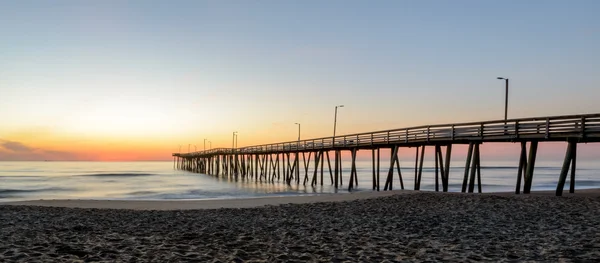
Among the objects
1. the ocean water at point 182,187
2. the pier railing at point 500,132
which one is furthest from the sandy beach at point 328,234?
the ocean water at point 182,187

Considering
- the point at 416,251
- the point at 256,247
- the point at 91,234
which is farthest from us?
the point at 91,234

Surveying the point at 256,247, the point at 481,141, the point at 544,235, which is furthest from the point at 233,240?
the point at 481,141

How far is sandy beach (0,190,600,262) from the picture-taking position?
7.30 metres

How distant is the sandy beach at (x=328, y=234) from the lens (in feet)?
24.0

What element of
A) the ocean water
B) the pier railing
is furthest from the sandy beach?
the ocean water

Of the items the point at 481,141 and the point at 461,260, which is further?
the point at 481,141

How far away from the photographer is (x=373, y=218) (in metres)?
11.8

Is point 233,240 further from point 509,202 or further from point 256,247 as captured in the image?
point 509,202

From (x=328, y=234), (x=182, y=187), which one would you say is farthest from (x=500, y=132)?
(x=182, y=187)

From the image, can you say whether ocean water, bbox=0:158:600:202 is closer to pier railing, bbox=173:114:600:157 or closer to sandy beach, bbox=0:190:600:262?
pier railing, bbox=173:114:600:157

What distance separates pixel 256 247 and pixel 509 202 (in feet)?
30.5

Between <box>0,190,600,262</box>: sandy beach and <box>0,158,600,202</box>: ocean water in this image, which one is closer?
<box>0,190,600,262</box>: sandy beach

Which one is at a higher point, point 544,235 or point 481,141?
point 481,141

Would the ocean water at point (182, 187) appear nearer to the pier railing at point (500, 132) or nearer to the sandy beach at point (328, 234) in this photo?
the pier railing at point (500, 132)
